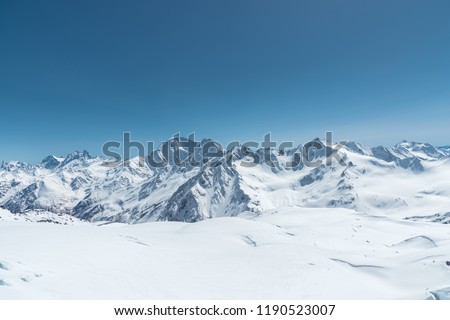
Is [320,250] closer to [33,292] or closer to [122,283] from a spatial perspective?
[122,283]

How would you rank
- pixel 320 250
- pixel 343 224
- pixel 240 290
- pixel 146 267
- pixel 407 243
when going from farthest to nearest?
1. pixel 343 224
2. pixel 407 243
3. pixel 320 250
4. pixel 146 267
5. pixel 240 290

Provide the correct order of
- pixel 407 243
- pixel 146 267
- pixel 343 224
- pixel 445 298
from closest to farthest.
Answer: pixel 445 298, pixel 146 267, pixel 407 243, pixel 343 224

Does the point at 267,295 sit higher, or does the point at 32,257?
the point at 32,257

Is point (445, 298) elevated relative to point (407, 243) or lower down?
elevated

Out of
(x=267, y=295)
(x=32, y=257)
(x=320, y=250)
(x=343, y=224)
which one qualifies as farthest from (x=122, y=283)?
(x=343, y=224)
